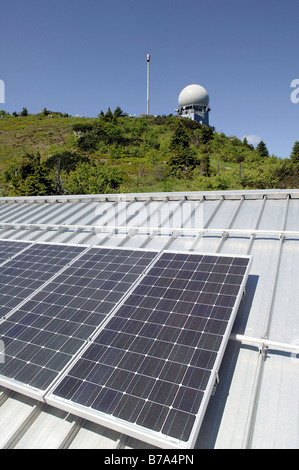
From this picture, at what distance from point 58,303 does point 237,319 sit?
15.1ft

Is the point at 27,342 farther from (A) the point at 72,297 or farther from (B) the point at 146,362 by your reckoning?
(B) the point at 146,362

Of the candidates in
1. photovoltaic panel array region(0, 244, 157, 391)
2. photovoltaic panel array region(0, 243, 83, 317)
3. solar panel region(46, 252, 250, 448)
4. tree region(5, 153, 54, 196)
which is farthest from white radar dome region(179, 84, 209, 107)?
solar panel region(46, 252, 250, 448)

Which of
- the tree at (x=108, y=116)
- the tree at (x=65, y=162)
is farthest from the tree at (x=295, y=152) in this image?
the tree at (x=108, y=116)

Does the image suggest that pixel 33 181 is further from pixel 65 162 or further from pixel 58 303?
pixel 58 303

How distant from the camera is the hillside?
4572 cm

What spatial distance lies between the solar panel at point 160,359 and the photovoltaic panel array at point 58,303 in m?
0.50

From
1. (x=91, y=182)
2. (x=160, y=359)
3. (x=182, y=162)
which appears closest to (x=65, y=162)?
(x=91, y=182)

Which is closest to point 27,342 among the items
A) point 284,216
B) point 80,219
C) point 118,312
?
point 118,312

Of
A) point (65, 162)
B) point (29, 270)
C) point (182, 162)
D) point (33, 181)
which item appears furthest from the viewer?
point (65, 162)

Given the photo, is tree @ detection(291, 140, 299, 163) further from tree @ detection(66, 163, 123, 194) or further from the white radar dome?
the white radar dome

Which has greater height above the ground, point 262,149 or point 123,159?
point 262,149

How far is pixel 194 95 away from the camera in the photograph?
11069cm

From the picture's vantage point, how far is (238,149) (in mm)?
83375
